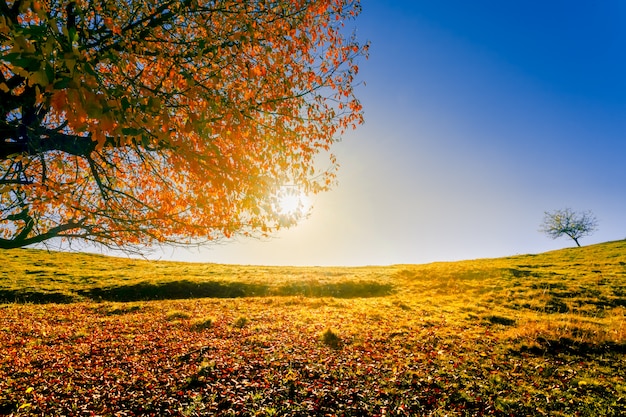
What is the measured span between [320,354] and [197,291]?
18992mm

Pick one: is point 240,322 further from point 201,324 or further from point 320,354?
point 320,354

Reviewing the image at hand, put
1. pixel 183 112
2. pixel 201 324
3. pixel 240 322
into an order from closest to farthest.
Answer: pixel 183 112 < pixel 201 324 < pixel 240 322

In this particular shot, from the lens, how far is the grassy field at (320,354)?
823cm

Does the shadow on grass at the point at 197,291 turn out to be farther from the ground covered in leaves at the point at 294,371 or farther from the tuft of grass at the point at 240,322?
the tuft of grass at the point at 240,322

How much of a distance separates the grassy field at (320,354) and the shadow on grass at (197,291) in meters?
0.27

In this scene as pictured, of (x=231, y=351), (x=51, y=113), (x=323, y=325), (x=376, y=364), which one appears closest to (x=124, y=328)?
(x=231, y=351)

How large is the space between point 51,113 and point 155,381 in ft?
26.1

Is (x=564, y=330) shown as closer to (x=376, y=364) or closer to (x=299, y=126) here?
(x=376, y=364)

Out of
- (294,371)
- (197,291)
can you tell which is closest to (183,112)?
(294,371)

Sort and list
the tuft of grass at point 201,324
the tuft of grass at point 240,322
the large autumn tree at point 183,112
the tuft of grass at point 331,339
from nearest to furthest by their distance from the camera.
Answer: the large autumn tree at point 183,112, the tuft of grass at point 331,339, the tuft of grass at point 201,324, the tuft of grass at point 240,322

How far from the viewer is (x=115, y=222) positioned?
8.38 metres

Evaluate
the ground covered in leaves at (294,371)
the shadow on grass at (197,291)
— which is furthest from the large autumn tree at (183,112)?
the shadow on grass at (197,291)

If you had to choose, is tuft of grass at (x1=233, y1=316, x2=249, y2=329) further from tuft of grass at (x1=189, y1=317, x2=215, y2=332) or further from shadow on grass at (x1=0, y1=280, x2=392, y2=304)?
shadow on grass at (x1=0, y1=280, x2=392, y2=304)

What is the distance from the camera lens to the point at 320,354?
11.5 metres
